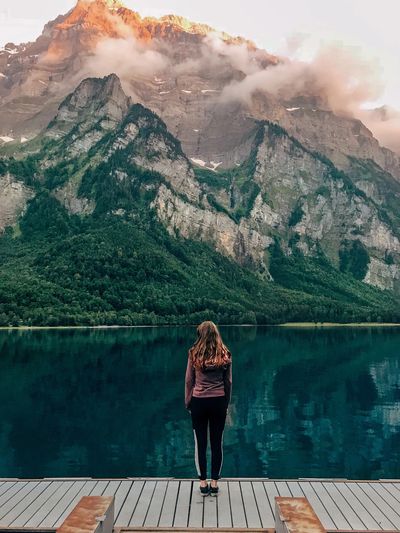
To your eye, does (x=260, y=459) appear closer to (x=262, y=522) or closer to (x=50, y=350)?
(x=262, y=522)

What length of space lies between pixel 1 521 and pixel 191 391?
6.11 metres

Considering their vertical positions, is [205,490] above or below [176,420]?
above

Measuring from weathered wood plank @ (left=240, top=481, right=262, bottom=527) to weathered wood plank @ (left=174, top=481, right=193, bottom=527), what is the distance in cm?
164

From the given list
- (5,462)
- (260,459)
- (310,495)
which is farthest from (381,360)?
(310,495)

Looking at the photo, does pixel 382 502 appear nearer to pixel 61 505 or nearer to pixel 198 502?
pixel 198 502

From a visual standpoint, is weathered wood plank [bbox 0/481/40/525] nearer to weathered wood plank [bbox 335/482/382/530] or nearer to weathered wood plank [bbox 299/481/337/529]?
weathered wood plank [bbox 299/481/337/529]

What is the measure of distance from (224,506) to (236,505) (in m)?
0.35

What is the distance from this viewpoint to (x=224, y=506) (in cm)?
1591

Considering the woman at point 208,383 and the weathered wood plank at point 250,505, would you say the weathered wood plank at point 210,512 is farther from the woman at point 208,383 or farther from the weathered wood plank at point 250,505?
the weathered wood plank at point 250,505

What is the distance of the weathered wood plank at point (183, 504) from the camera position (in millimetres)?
14711

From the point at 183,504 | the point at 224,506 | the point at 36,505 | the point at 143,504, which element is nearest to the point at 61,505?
the point at 36,505

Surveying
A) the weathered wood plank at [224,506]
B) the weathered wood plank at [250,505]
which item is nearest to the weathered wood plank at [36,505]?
the weathered wood plank at [224,506]

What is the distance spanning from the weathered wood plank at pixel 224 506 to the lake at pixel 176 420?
13.5 m

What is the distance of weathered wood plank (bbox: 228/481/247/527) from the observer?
1462 centimetres
